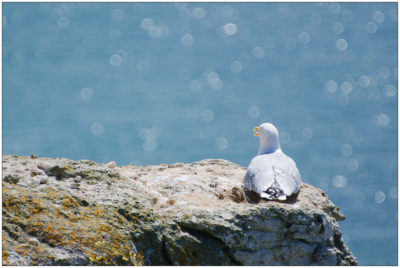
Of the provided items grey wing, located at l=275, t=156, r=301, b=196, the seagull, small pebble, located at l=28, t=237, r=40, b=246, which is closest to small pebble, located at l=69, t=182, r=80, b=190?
small pebble, located at l=28, t=237, r=40, b=246

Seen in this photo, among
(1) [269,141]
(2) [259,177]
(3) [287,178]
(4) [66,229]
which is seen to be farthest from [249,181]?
(4) [66,229]

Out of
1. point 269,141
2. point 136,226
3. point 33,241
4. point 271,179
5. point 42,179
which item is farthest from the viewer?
point 269,141

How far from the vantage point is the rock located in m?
3.29

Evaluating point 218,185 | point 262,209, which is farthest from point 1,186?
point 218,185

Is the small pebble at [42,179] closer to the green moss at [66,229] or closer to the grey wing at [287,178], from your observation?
the green moss at [66,229]

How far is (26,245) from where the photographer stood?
10.3 feet

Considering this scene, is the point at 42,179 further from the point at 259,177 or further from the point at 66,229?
the point at 259,177

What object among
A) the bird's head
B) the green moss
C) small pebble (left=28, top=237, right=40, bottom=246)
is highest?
the bird's head

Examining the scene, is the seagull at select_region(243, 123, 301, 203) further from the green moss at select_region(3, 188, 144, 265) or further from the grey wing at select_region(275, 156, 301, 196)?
the green moss at select_region(3, 188, 144, 265)

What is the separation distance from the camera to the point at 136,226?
3.67m

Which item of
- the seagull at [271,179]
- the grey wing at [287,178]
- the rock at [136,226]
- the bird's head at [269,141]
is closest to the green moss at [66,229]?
the rock at [136,226]

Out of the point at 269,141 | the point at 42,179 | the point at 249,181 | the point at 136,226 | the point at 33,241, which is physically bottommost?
the point at 33,241

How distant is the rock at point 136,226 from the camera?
3.29 m

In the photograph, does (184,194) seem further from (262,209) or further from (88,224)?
(88,224)
